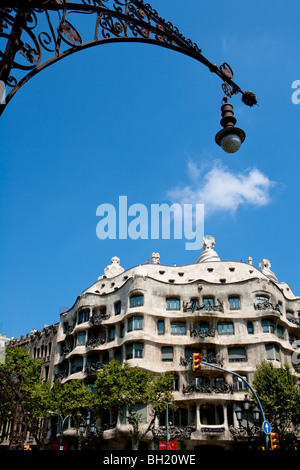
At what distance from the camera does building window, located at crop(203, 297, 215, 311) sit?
4438 cm

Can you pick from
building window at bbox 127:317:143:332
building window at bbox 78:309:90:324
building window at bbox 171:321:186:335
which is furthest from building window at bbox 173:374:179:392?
building window at bbox 78:309:90:324

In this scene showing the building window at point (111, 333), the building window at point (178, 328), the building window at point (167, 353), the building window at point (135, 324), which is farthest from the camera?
the building window at point (111, 333)

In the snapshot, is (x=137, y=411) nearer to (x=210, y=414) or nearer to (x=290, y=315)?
(x=210, y=414)

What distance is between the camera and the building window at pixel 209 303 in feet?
146

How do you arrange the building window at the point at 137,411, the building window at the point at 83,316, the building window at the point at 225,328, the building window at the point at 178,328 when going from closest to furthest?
the building window at the point at 137,411
the building window at the point at 225,328
the building window at the point at 178,328
the building window at the point at 83,316

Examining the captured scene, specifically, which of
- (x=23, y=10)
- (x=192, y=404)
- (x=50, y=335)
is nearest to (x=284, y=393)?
(x=192, y=404)

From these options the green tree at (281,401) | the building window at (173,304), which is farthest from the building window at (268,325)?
the building window at (173,304)

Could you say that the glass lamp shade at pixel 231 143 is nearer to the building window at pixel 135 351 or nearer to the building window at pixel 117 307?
the building window at pixel 135 351

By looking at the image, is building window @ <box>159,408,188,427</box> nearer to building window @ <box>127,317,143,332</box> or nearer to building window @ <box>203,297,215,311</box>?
building window @ <box>127,317,143,332</box>

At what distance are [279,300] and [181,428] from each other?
1647 cm

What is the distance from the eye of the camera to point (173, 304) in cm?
4550

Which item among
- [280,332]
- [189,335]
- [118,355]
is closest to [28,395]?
[118,355]

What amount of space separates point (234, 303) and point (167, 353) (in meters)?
8.47

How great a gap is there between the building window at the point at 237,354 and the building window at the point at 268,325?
292 centimetres
